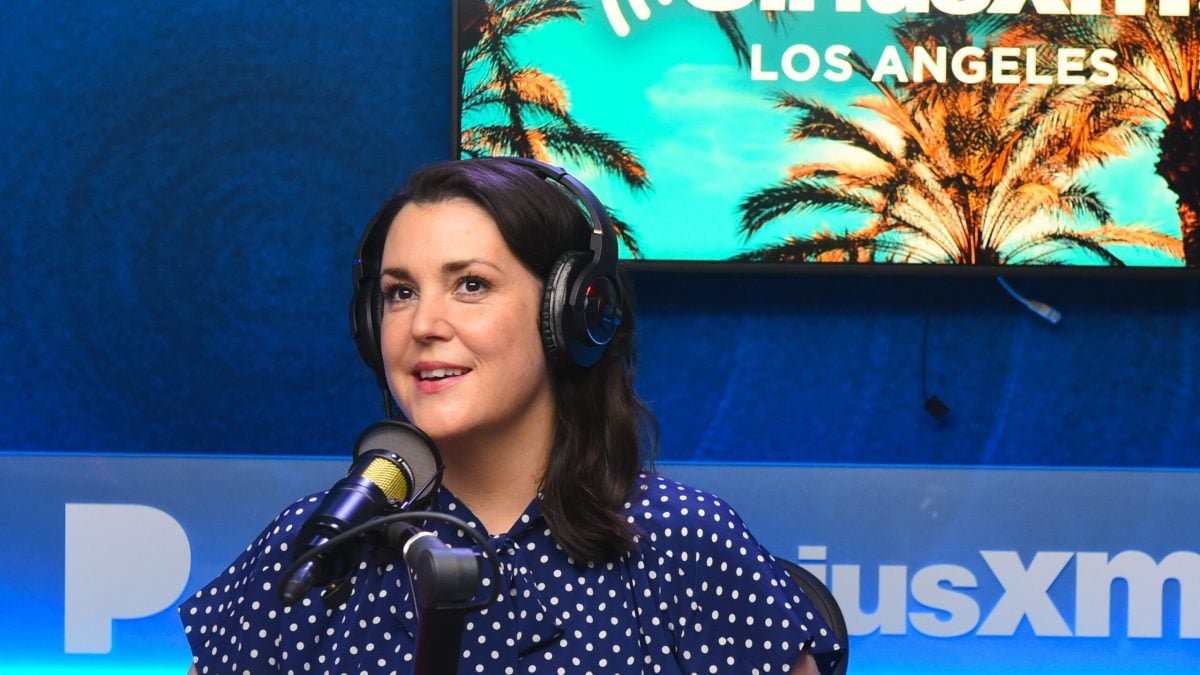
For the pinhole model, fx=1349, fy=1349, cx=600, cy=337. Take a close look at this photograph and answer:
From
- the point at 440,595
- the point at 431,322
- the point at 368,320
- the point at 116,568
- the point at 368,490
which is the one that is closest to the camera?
the point at 440,595

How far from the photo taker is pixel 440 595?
0.74 meters

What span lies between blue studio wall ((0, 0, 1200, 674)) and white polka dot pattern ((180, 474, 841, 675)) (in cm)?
142

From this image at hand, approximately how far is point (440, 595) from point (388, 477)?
185 millimetres

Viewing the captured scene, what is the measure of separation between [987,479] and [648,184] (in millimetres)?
872

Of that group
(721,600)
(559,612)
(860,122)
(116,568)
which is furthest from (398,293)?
(860,122)

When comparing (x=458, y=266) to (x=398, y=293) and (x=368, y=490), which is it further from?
(x=368, y=490)

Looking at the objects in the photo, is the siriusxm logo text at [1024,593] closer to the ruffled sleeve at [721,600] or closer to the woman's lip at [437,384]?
the ruffled sleeve at [721,600]

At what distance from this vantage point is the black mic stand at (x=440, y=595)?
0.75 metres

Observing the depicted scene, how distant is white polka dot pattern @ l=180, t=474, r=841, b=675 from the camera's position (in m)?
1.33

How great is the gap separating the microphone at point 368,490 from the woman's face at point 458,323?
1.05ft

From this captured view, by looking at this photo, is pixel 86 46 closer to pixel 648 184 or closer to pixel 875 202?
pixel 648 184

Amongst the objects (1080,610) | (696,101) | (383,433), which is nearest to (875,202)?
(696,101)

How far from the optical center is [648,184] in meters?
2.68

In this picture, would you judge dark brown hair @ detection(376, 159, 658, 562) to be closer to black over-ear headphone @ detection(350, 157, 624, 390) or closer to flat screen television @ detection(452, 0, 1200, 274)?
black over-ear headphone @ detection(350, 157, 624, 390)
